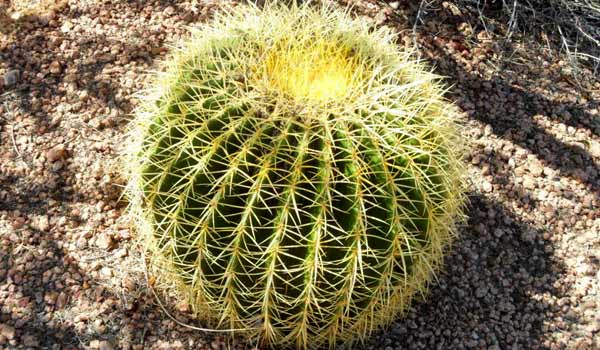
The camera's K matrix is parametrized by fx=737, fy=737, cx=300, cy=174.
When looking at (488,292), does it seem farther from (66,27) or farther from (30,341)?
(66,27)

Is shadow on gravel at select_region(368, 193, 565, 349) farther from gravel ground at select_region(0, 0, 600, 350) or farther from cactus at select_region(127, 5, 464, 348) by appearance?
cactus at select_region(127, 5, 464, 348)

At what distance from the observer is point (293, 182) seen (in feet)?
6.97

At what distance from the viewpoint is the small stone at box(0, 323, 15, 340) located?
258 centimetres

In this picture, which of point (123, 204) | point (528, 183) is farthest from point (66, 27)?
point (528, 183)

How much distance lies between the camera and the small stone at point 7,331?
8.46ft

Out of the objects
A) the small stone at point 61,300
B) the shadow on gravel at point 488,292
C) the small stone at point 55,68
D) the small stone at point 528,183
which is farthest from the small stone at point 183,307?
the small stone at point 528,183

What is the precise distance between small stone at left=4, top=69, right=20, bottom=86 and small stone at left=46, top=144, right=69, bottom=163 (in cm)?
48

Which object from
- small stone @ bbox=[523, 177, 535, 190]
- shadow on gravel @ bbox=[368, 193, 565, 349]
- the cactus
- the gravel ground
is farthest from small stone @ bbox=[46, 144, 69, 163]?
small stone @ bbox=[523, 177, 535, 190]

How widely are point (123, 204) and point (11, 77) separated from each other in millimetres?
912

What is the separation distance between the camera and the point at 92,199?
3.05 meters

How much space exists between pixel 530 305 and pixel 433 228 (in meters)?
0.87

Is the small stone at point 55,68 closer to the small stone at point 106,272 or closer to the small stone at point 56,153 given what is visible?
the small stone at point 56,153

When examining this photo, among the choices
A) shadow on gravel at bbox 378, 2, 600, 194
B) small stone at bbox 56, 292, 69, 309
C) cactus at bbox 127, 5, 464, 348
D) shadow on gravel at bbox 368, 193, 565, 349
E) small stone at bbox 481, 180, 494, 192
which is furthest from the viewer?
shadow on gravel at bbox 378, 2, 600, 194

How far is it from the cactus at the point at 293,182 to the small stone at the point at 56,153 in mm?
757
